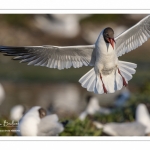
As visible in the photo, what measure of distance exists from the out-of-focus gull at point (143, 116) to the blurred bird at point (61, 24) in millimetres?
1828

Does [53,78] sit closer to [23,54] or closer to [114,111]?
[114,111]

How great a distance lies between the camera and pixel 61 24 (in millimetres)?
8008

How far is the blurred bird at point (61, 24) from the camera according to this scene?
734 cm

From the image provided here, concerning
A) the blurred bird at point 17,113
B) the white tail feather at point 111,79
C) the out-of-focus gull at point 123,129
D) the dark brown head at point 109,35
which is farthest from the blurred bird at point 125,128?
the blurred bird at point 17,113

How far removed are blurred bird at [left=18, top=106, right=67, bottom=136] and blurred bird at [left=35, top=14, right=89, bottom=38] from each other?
92.6 inches

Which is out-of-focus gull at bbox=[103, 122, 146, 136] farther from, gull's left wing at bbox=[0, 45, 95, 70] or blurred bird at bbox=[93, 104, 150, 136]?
gull's left wing at bbox=[0, 45, 95, 70]

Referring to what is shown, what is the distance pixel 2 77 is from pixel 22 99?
21.1 inches

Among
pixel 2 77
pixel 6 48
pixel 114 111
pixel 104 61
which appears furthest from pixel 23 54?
pixel 2 77

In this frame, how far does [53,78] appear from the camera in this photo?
9.03 meters

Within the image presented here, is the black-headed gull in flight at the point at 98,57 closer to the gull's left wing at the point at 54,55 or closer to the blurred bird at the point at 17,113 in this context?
the gull's left wing at the point at 54,55

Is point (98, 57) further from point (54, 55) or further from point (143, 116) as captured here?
Result: point (143, 116)

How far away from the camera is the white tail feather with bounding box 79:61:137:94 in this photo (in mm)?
5156

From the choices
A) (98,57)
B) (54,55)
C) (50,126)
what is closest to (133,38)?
(98,57)
